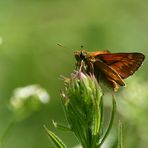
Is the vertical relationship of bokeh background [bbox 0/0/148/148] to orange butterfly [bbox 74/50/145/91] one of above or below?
below

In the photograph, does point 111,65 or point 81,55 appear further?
point 81,55

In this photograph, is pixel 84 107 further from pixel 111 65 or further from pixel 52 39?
pixel 52 39

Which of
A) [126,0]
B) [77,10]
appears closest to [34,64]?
[77,10]

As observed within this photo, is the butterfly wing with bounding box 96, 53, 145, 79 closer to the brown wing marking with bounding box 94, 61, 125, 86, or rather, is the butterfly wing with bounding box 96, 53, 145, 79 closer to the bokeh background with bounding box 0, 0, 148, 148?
the brown wing marking with bounding box 94, 61, 125, 86

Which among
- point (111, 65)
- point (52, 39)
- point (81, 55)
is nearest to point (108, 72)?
point (111, 65)

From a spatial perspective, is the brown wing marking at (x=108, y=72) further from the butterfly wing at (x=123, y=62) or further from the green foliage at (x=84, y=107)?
the green foliage at (x=84, y=107)

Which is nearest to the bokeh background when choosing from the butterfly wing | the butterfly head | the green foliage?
the butterfly head

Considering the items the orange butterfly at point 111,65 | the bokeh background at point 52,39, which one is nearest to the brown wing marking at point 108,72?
the orange butterfly at point 111,65
